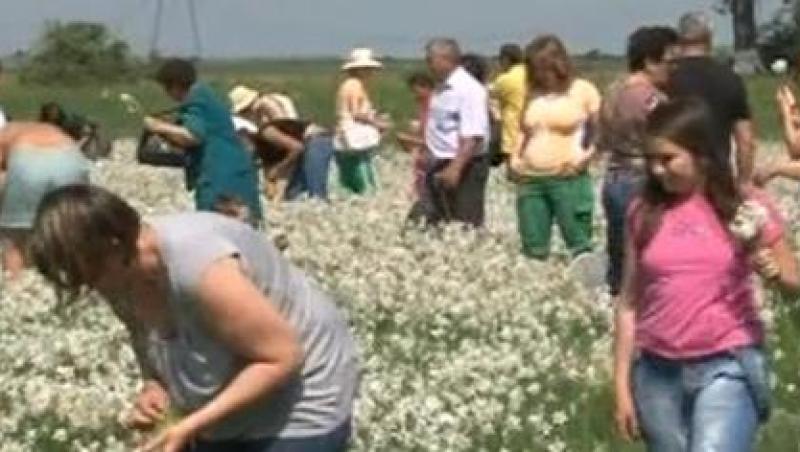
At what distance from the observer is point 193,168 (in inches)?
758

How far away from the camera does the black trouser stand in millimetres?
21297

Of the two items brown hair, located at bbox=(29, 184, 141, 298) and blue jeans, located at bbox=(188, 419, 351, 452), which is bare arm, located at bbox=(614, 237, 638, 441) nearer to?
blue jeans, located at bbox=(188, 419, 351, 452)

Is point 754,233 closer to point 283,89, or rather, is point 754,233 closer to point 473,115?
point 473,115

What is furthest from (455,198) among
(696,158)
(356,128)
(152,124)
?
(696,158)

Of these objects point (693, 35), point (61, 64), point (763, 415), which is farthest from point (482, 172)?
point (61, 64)

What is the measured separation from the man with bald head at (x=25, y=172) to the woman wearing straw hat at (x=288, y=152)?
870 centimetres

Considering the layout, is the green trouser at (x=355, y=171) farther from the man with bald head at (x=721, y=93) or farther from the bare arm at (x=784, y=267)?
the bare arm at (x=784, y=267)

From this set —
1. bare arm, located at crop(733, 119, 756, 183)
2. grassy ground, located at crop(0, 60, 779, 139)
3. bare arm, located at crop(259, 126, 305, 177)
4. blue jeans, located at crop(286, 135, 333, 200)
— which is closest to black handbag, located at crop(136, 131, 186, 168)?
bare arm, located at crop(259, 126, 305, 177)

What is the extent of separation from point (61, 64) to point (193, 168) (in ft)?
210

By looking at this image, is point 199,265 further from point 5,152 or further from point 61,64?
point 61,64

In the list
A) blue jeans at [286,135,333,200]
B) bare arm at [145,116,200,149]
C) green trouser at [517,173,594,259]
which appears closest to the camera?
bare arm at [145,116,200,149]

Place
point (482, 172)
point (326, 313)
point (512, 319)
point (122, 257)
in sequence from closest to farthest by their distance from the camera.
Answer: point (122, 257) < point (326, 313) < point (512, 319) < point (482, 172)

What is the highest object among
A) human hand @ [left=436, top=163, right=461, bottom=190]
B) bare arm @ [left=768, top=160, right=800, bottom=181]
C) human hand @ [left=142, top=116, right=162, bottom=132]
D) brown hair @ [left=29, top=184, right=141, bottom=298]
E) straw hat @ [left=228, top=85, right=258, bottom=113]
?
brown hair @ [left=29, top=184, right=141, bottom=298]

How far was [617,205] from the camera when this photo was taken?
52.7 feet
